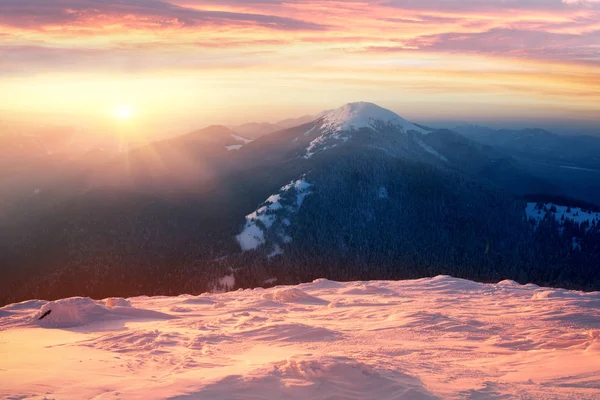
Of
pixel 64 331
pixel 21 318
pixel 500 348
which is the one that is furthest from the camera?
pixel 21 318

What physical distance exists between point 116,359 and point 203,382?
6.12m

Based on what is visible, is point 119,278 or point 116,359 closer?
point 116,359

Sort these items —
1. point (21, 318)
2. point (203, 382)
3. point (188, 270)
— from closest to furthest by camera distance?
point (203, 382)
point (21, 318)
point (188, 270)

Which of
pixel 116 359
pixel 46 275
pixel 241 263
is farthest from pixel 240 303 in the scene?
pixel 46 275

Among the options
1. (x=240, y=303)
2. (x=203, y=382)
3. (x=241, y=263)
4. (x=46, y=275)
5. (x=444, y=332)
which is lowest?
(x=46, y=275)

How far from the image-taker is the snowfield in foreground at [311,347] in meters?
17.3

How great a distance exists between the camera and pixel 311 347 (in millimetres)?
24109

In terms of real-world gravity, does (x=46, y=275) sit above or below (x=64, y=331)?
below

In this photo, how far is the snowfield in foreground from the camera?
17.3m

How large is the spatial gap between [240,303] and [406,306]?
40.0ft

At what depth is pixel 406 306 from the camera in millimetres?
35594

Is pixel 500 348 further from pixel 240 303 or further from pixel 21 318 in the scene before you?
pixel 21 318

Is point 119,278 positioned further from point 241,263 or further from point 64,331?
point 64,331

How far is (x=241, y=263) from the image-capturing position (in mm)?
176625
